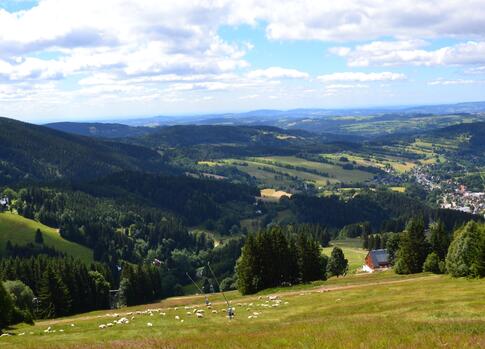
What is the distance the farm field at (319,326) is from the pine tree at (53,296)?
149 ft

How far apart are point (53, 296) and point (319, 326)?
87.8m

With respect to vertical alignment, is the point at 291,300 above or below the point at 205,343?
below

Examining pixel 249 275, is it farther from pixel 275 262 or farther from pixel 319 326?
pixel 319 326

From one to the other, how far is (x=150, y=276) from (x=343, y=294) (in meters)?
87.6

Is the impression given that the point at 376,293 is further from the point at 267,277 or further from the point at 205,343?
the point at 205,343

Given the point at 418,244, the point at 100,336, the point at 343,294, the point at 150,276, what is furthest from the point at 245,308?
the point at 150,276

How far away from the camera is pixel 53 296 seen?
104 meters

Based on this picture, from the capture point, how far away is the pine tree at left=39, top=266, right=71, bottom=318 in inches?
4006

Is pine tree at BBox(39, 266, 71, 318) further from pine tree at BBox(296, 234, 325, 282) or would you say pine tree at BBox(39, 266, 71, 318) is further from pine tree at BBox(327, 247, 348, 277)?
pine tree at BBox(327, 247, 348, 277)

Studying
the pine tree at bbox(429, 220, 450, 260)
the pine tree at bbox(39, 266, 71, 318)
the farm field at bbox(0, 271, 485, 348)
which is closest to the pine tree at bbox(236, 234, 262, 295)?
the farm field at bbox(0, 271, 485, 348)

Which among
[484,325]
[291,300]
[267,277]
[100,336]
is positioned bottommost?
[267,277]

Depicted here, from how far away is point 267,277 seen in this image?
317ft

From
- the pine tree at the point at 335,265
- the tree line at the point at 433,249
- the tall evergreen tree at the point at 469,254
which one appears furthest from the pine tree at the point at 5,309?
the pine tree at the point at 335,265

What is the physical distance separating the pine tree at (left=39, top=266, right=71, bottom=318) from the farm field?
45.3 m
